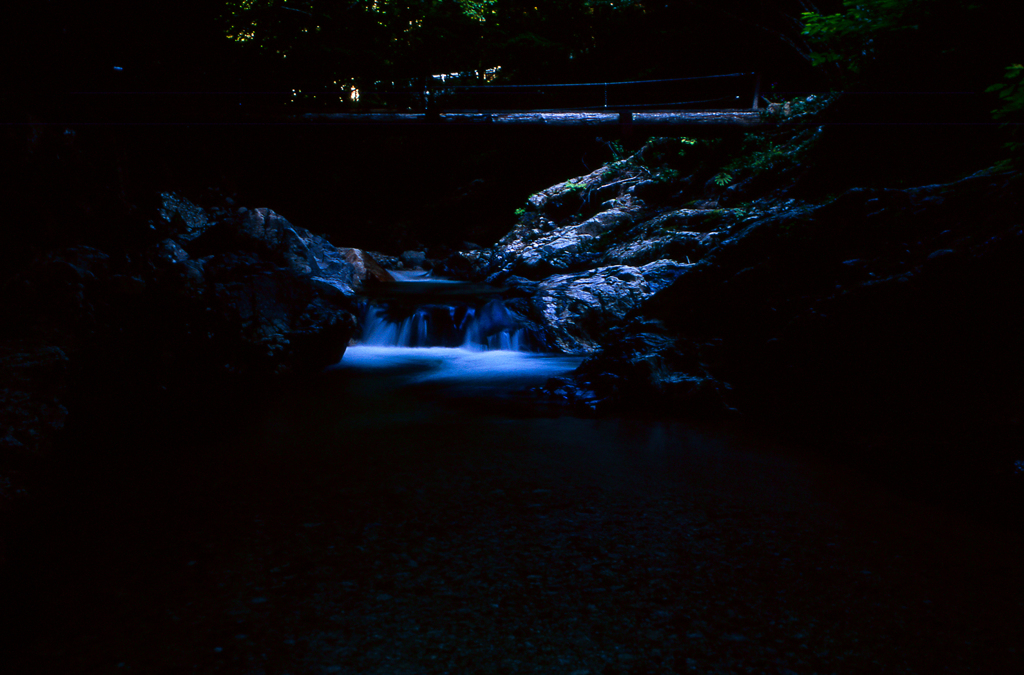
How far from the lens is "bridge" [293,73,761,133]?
7609mm

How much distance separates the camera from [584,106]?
1584 cm

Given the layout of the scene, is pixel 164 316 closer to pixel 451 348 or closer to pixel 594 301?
pixel 451 348

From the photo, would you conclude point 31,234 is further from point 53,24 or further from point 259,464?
point 259,464

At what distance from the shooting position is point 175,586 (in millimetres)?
2748

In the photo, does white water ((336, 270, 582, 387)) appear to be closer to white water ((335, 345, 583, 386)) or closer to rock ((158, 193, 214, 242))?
white water ((335, 345, 583, 386))

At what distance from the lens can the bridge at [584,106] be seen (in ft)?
25.0

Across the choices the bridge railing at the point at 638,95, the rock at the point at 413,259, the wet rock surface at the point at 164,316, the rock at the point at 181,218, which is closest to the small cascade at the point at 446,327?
the wet rock surface at the point at 164,316

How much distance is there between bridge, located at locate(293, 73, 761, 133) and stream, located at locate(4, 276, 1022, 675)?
14.4 ft

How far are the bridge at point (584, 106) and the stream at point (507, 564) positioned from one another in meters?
4.40

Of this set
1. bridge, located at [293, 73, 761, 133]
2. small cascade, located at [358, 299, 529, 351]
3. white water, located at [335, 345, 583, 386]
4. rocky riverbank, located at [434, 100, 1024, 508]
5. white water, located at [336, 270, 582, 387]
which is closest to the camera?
rocky riverbank, located at [434, 100, 1024, 508]

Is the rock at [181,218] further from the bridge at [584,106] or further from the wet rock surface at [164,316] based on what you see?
the bridge at [584,106]

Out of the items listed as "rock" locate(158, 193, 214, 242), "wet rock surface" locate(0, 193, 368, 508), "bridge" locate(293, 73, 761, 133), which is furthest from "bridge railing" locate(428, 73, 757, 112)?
"rock" locate(158, 193, 214, 242)

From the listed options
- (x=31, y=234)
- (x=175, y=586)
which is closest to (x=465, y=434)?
(x=175, y=586)

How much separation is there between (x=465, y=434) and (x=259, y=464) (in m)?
1.76
